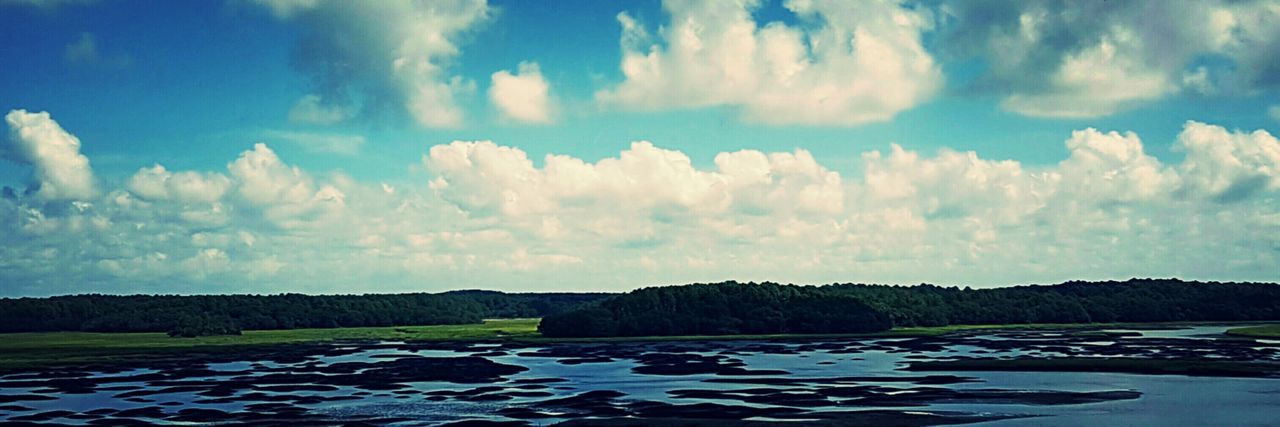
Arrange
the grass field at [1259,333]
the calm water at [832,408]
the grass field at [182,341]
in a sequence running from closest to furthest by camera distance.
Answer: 1. the calm water at [832,408]
2. the grass field at [182,341]
3. the grass field at [1259,333]

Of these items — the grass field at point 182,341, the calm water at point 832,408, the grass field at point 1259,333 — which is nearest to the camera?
the calm water at point 832,408

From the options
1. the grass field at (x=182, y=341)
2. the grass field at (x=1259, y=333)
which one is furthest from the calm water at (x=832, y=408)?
the grass field at (x=1259, y=333)

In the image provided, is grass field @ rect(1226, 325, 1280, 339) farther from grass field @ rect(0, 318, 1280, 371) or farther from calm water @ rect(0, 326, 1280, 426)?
calm water @ rect(0, 326, 1280, 426)

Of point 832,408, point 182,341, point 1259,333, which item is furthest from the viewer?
point 182,341

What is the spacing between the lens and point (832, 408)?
62.1 m

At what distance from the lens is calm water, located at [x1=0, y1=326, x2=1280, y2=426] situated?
58.3 metres

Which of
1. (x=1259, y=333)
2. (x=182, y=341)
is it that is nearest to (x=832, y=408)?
(x=1259, y=333)

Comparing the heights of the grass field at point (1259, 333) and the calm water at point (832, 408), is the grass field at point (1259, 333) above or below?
above

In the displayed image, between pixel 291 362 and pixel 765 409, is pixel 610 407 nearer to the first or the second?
pixel 765 409

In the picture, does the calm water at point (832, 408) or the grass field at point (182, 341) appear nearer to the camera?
the calm water at point (832, 408)

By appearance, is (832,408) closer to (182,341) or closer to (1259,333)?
(1259,333)

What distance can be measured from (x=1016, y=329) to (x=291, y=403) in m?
146

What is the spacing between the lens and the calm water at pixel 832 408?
58344mm

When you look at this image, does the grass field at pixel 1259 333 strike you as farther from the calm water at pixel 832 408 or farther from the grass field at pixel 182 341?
the calm water at pixel 832 408
